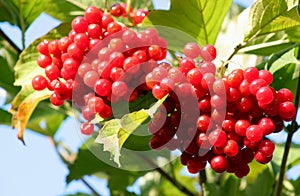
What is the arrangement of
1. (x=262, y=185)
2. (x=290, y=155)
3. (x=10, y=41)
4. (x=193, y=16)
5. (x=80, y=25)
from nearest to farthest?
(x=80, y=25) → (x=193, y=16) → (x=10, y=41) → (x=262, y=185) → (x=290, y=155)

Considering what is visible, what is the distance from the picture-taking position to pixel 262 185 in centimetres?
246

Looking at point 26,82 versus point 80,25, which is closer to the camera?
point 80,25

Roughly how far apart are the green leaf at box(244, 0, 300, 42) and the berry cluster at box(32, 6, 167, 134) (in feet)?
1.02

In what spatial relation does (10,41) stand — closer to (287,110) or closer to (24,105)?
(24,105)

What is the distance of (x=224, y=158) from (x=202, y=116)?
131 millimetres

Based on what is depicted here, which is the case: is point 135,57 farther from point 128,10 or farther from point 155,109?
point 128,10

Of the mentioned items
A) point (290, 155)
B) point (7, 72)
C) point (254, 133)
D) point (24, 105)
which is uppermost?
point (254, 133)

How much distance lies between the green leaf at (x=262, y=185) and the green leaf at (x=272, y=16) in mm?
788

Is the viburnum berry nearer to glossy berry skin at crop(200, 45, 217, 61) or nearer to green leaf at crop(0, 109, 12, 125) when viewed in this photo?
glossy berry skin at crop(200, 45, 217, 61)

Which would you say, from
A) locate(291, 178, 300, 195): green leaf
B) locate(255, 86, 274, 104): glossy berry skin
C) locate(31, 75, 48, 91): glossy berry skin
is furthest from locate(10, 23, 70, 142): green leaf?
locate(291, 178, 300, 195): green leaf

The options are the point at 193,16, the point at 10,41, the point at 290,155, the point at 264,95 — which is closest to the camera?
the point at 264,95

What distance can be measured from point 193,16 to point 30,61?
0.57 metres

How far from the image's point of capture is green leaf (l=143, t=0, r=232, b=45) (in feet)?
6.27

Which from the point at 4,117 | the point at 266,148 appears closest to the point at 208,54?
the point at 266,148
